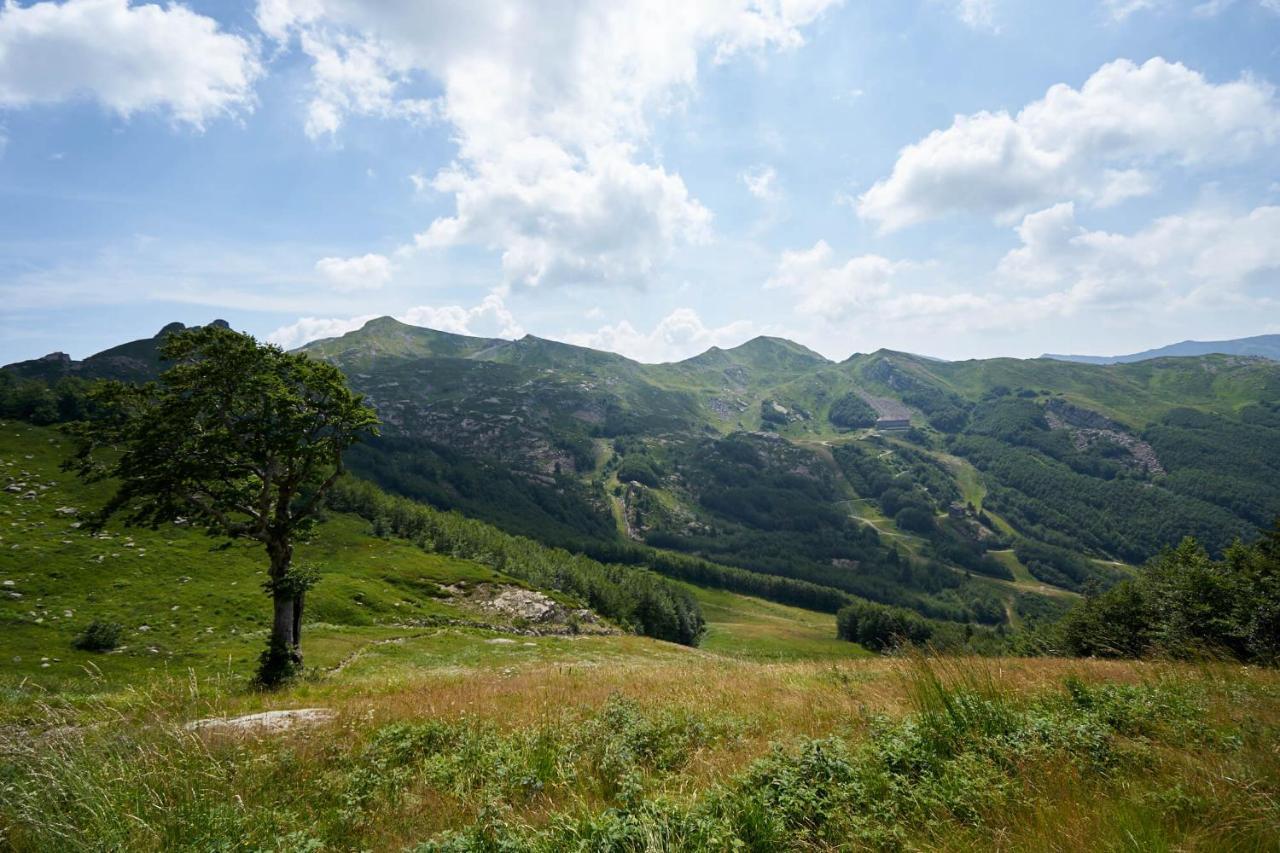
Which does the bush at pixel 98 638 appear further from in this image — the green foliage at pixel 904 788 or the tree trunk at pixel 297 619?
the green foliage at pixel 904 788

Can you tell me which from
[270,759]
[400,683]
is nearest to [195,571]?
[400,683]

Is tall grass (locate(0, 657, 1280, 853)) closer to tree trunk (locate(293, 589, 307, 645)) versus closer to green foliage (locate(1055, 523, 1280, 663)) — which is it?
tree trunk (locate(293, 589, 307, 645))

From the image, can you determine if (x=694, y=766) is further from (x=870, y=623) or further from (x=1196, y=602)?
(x=870, y=623)

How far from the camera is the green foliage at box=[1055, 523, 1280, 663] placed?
119 ft

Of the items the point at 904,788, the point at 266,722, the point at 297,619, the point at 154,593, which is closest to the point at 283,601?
the point at 297,619

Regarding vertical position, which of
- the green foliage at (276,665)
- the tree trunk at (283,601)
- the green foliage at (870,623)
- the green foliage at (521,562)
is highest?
the tree trunk at (283,601)

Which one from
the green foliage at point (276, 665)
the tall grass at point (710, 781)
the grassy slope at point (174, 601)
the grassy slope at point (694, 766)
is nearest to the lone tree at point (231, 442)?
the green foliage at point (276, 665)

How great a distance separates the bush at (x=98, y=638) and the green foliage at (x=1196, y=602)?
217 feet

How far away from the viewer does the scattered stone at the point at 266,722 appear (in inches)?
384

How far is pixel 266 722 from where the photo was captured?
433 inches

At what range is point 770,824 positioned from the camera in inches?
211

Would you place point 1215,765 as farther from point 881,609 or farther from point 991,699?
point 881,609

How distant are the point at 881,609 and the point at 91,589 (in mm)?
201648

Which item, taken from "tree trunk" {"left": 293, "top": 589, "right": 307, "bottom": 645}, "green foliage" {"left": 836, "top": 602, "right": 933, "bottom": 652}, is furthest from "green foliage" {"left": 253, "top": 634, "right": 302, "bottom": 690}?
"green foliage" {"left": 836, "top": 602, "right": 933, "bottom": 652}
